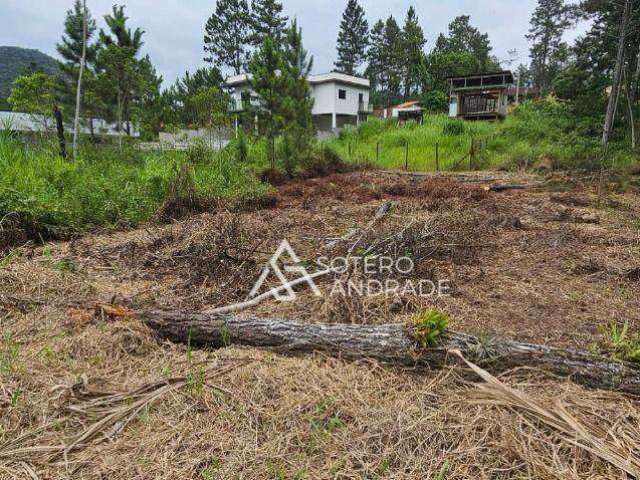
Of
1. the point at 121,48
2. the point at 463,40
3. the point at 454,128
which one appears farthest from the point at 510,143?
the point at 463,40

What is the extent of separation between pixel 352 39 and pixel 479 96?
2227cm

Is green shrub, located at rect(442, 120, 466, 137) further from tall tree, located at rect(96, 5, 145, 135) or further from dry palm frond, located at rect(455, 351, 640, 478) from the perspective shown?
dry palm frond, located at rect(455, 351, 640, 478)

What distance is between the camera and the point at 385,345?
71.4 inches

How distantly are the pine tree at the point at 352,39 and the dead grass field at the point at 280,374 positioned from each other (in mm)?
40736

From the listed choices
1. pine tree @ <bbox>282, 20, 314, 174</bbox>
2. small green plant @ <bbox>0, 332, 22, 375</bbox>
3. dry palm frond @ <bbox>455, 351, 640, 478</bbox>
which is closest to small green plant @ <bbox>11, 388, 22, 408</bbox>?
small green plant @ <bbox>0, 332, 22, 375</bbox>

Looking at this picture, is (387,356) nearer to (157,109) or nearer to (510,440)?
(510,440)

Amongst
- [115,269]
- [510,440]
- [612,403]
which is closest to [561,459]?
[510,440]

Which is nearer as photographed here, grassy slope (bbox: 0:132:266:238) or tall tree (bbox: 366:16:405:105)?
grassy slope (bbox: 0:132:266:238)

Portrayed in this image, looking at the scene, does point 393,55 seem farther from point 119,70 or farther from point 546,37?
point 119,70

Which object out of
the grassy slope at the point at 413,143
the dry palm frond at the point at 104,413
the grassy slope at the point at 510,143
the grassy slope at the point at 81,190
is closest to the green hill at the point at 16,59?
the grassy slope at the point at 413,143

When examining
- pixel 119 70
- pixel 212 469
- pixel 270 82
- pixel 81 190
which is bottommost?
pixel 212 469

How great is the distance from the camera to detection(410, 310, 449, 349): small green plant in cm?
174

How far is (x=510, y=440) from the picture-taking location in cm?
135

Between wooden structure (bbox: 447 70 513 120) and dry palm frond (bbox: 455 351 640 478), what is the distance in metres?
22.5
